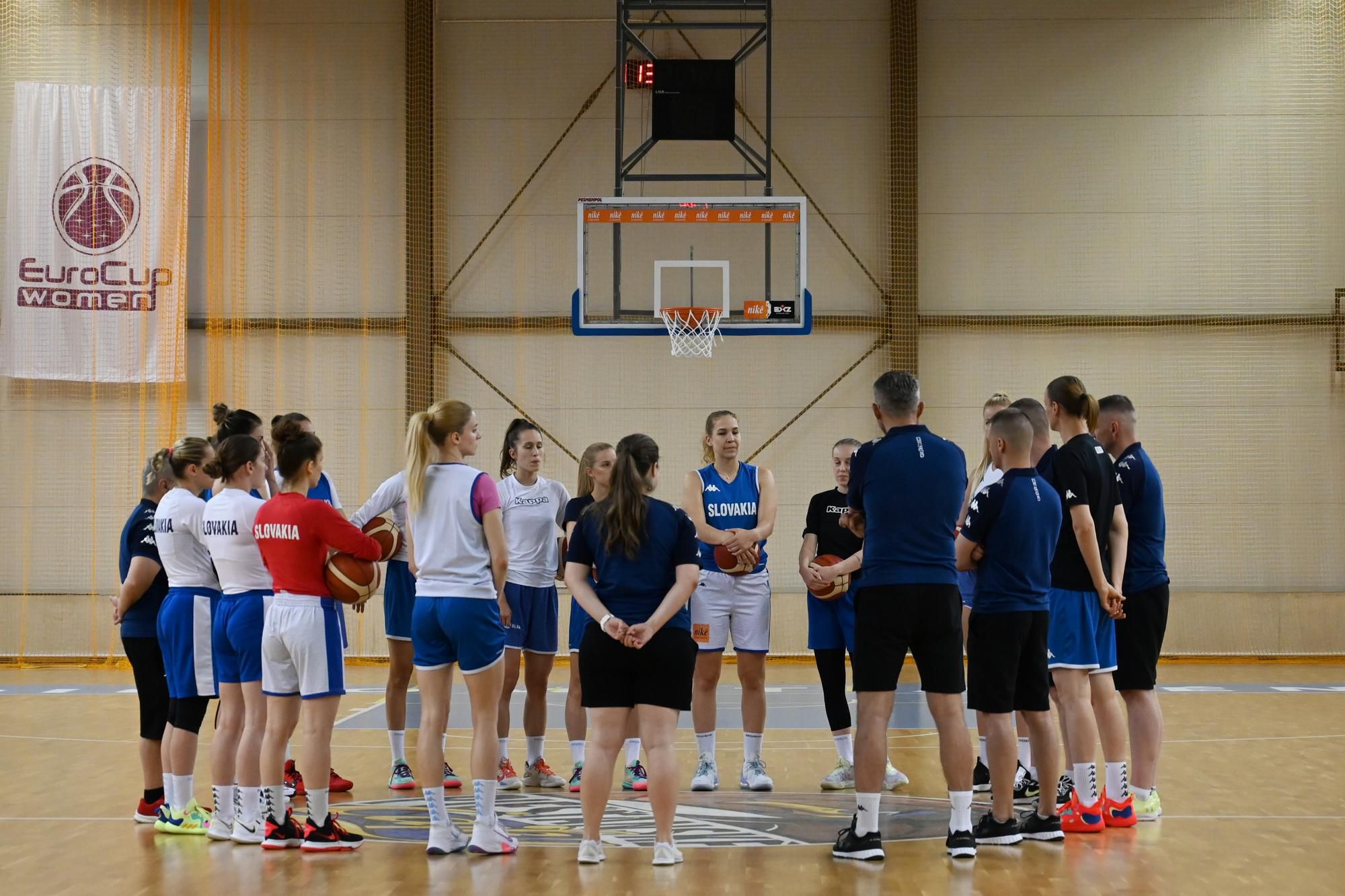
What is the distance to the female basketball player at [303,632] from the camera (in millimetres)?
5363

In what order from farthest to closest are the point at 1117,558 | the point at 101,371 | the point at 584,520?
the point at 101,371 < the point at 1117,558 < the point at 584,520

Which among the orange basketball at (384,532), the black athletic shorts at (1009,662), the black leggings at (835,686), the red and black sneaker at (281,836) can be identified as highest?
the orange basketball at (384,532)

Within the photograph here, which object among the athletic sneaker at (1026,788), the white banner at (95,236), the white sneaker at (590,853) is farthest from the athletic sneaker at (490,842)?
the white banner at (95,236)

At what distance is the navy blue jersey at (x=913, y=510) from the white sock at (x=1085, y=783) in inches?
46.0

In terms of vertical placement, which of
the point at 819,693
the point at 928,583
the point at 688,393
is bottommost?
the point at 819,693

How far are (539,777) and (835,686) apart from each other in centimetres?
170

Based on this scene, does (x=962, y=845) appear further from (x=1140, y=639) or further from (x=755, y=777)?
(x=755, y=777)

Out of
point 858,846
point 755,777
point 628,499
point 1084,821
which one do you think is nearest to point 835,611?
point 755,777

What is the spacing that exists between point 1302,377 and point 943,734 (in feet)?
36.8

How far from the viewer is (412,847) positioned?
5516 millimetres

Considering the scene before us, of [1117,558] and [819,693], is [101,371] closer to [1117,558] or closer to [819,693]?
[819,693]

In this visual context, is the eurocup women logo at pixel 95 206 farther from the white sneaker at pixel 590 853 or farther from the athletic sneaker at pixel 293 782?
the white sneaker at pixel 590 853

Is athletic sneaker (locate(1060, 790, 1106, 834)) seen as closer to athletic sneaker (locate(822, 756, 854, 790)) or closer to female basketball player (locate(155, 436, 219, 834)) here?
athletic sneaker (locate(822, 756, 854, 790))

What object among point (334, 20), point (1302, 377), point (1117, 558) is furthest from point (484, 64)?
point (1117, 558)
